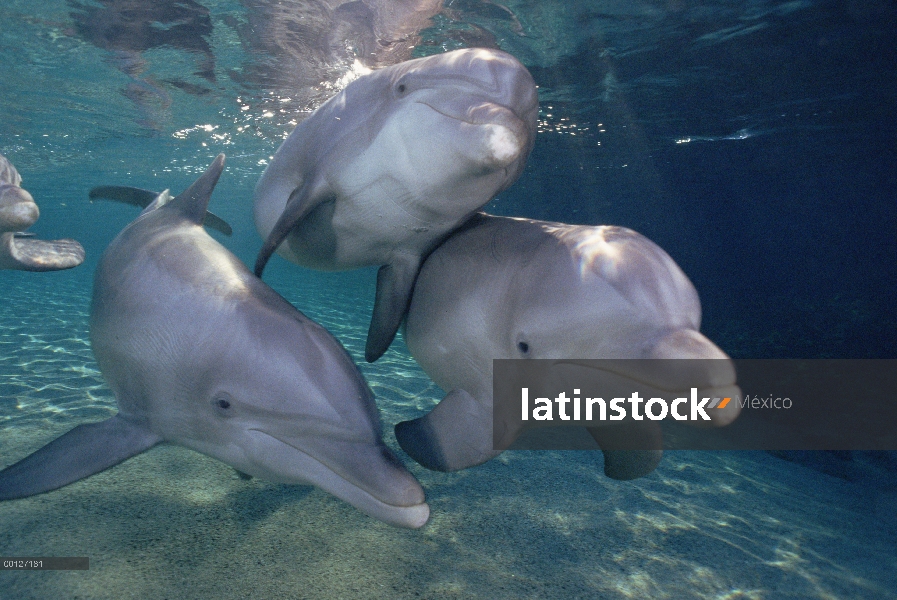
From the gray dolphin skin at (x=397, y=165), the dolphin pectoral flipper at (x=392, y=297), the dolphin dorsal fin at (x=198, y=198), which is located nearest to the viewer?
the gray dolphin skin at (x=397, y=165)

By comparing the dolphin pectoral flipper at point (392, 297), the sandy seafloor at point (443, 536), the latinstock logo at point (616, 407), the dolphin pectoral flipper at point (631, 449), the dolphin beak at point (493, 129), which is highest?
the dolphin beak at point (493, 129)

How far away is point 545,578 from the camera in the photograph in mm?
3453

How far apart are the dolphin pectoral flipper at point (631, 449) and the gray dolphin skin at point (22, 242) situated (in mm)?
5874

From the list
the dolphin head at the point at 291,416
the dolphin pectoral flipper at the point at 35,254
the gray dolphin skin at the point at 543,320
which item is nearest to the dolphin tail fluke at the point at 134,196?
the dolphin pectoral flipper at the point at 35,254

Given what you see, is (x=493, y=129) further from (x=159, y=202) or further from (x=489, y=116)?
(x=159, y=202)

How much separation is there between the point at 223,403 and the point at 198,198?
2141mm

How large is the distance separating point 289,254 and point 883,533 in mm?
8554

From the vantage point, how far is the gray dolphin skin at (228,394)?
96.9 inches

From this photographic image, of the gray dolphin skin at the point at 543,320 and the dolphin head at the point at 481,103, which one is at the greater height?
the dolphin head at the point at 481,103

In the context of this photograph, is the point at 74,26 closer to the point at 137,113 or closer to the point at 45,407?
the point at 137,113

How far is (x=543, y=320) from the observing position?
2.86 m

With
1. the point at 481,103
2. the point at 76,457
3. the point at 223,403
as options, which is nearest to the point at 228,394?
the point at 223,403

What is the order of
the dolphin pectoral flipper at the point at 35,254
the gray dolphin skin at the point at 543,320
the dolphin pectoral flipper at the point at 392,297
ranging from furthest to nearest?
the dolphin pectoral flipper at the point at 35,254 → the dolphin pectoral flipper at the point at 392,297 → the gray dolphin skin at the point at 543,320

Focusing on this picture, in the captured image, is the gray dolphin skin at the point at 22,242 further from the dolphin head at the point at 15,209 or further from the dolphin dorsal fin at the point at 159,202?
the dolphin dorsal fin at the point at 159,202
